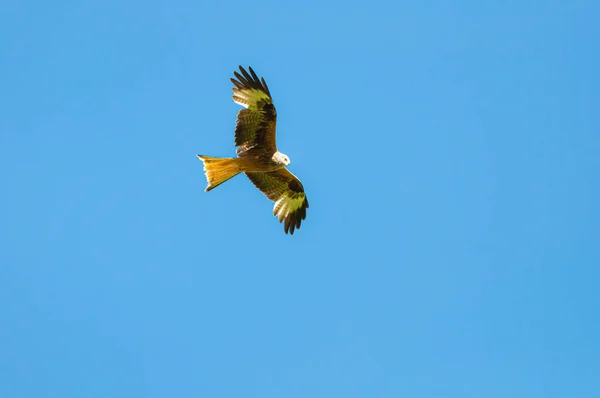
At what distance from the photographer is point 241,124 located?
61.0 ft

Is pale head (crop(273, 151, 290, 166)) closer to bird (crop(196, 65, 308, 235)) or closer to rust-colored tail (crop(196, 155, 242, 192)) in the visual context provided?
bird (crop(196, 65, 308, 235))

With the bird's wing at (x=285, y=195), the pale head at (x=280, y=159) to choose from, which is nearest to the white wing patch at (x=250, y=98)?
the pale head at (x=280, y=159)

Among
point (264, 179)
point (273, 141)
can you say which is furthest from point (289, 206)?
point (273, 141)

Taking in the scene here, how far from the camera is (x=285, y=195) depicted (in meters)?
20.4

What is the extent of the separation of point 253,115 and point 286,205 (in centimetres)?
260

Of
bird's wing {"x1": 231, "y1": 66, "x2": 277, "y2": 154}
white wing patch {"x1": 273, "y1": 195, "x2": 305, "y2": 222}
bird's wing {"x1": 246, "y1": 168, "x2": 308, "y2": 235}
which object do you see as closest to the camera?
bird's wing {"x1": 231, "y1": 66, "x2": 277, "y2": 154}

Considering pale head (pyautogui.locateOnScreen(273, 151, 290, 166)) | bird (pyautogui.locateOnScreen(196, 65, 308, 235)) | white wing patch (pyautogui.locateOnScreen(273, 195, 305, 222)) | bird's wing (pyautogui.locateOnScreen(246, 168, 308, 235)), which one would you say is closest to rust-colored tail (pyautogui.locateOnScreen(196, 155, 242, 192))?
bird (pyautogui.locateOnScreen(196, 65, 308, 235))

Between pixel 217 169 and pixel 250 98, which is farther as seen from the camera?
pixel 217 169

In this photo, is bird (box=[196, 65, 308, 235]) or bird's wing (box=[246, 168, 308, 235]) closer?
bird (box=[196, 65, 308, 235])

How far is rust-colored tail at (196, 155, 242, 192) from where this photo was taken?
60.8 ft

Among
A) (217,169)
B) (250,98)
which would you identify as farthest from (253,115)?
(217,169)

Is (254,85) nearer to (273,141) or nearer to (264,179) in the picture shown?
(273,141)

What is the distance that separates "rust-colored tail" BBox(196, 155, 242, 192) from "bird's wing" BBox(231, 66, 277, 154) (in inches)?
11.5

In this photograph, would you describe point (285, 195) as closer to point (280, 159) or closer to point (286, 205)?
point (286, 205)
